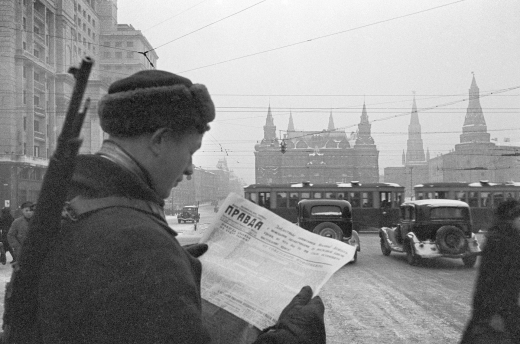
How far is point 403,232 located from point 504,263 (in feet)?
39.9

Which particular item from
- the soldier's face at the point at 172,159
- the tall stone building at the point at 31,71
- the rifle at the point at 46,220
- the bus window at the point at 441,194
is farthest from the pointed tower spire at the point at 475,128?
the rifle at the point at 46,220

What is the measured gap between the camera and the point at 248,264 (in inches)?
64.4

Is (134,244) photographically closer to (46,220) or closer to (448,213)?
(46,220)

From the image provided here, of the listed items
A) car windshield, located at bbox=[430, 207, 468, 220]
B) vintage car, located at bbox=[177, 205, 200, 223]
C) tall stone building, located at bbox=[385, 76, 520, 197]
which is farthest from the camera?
tall stone building, located at bbox=[385, 76, 520, 197]

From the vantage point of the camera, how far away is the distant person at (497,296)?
3285 millimetres

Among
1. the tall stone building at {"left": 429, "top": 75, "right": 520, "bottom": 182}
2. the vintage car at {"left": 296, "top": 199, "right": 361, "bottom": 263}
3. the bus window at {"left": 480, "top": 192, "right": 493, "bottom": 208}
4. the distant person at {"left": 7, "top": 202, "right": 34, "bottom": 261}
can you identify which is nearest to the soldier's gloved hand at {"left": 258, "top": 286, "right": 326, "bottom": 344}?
the distant person at {"left": 7, "top": 202, "right": 34, "bottom": 261}

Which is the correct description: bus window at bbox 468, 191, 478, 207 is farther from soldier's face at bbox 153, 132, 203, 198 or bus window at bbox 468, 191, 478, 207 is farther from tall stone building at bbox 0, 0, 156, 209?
soldier's face at bbox 153, 132, 203, 198

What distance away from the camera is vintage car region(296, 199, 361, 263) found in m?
14.8

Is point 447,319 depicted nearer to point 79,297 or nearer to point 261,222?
point 261,222

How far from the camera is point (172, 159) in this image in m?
1.23

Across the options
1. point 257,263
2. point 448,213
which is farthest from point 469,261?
point 257,263

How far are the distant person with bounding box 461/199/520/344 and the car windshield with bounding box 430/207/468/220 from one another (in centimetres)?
1105

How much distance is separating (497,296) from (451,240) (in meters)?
10.2

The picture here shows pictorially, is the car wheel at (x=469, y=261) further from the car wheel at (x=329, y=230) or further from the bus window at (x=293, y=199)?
the bus window at (x=293, y=199)
